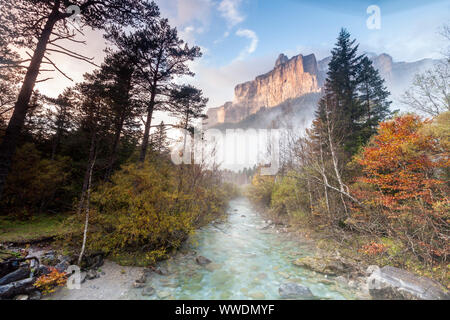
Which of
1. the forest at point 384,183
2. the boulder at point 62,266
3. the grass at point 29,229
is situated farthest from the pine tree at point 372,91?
the grass at point 29,229

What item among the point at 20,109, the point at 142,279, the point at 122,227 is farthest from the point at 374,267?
the point at 20,109

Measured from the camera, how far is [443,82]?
30.5 feet

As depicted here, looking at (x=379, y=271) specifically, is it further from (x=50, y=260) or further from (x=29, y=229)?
(x=29, y=229)

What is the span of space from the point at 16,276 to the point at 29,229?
622cm

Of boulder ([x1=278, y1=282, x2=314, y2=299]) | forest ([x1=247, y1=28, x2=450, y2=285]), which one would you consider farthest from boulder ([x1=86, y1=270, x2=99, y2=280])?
forest ([x1=247, y1=28, x2=450, y2=285])

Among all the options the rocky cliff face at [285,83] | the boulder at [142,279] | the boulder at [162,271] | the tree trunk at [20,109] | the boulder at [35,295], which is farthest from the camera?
the rocky cliff face at [285,83]

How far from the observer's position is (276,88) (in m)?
104

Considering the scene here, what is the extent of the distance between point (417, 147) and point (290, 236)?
827 cm

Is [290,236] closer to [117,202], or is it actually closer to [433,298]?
[433,298]

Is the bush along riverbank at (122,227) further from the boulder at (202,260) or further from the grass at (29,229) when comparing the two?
the boulder at (202,260)

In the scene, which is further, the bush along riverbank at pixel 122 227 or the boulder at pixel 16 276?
the bush along riverbank at pixel 122 227

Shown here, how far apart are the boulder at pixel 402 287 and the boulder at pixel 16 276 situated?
9.28m

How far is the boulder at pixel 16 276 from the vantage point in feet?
12.0
